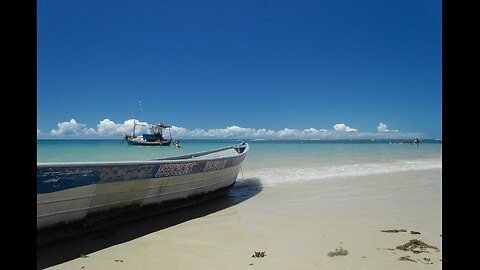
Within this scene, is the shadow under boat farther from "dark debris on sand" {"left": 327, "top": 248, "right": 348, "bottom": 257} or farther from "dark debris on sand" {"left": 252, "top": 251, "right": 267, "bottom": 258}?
"dark debris on sand" {"left": 327, "top": 248, "right": 348, "bottom": 257}

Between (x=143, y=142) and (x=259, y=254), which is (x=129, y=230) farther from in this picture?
(x=143, y=142)

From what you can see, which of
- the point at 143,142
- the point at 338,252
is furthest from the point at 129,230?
the point at 143,142

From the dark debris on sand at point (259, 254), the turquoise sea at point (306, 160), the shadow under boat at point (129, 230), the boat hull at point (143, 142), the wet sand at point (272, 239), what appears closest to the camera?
the wet sand at point (272, 239)

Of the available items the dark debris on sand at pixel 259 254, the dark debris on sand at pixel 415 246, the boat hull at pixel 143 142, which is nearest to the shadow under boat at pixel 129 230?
the dark debris on sand at pixel 259 254

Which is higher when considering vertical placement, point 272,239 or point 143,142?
point 143,142

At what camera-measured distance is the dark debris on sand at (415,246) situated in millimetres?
3932

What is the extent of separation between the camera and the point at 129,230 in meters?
4.86

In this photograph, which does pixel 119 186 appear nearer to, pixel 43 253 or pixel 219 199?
pixel 43 253

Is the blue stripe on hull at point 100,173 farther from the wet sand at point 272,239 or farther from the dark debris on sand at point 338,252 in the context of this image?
the dark debris on sand at point 338,252

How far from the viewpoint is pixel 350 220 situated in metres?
5.37

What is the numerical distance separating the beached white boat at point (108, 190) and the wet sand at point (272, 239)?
0.76 ft

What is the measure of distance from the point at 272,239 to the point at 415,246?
6.03 ft

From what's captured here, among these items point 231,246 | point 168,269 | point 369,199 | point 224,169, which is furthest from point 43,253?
point 369,199

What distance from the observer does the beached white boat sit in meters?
3.96
